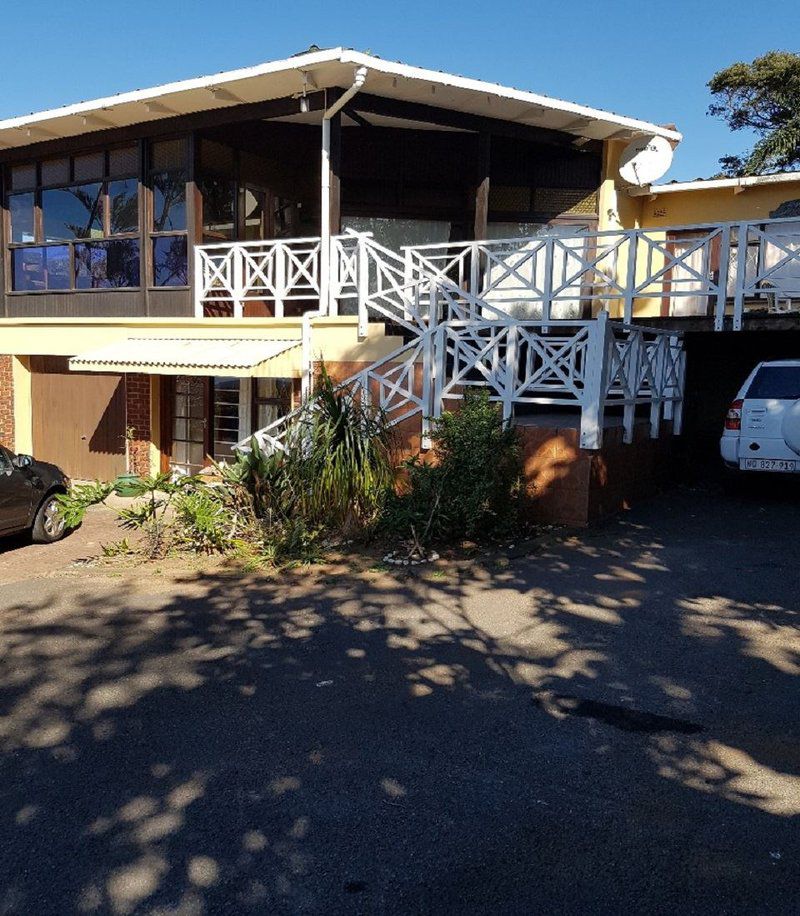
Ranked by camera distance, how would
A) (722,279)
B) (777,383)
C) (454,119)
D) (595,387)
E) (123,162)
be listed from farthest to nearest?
(123,162), (454,119), (722,279), (777,383), (595,387)

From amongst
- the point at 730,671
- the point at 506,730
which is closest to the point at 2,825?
the point at 506,730

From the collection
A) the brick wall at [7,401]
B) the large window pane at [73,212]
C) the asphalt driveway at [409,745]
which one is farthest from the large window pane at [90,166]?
the asphalt driveway at [409,745]

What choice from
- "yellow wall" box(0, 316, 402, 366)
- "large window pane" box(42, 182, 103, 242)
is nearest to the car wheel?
"yellow wall" box(0, 316, 402, 366)

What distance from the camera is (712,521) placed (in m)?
8.29

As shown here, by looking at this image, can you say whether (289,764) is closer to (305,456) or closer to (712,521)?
(305,456)

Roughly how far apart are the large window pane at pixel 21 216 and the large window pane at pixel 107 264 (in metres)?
1.31

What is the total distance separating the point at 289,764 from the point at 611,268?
1084cm

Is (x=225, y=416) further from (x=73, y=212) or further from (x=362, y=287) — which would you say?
(x=73, y=212)

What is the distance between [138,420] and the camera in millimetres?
12742

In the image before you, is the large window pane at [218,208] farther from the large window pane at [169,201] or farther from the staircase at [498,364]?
the staircase at [498,364]

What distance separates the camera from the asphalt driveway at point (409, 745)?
2.83m

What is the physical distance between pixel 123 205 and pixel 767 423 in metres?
10.1

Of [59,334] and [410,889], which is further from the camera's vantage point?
[59,334]

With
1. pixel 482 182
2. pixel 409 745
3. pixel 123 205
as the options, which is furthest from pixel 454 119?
pixel 409 745
